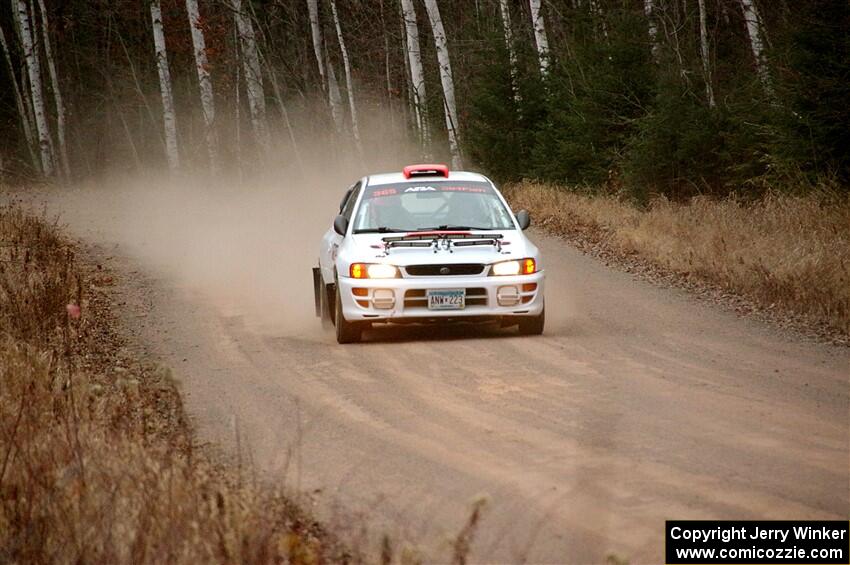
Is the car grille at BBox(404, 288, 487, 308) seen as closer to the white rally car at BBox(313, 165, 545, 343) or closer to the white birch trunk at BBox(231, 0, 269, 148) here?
the white rally car at BBox(313, 165, 545, 343)

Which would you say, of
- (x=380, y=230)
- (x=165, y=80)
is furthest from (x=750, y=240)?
(x=165, y=80)

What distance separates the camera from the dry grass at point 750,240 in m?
13.5

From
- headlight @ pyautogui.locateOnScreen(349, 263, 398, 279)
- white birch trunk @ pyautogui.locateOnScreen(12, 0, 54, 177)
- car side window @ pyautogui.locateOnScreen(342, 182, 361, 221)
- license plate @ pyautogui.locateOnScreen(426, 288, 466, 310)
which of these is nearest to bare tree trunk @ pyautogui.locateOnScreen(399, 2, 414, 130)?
white birch trunk @ pyautogui.locateOnScreen(12, 0, 54, 177)

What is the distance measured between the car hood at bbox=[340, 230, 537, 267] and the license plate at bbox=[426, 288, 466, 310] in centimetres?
30

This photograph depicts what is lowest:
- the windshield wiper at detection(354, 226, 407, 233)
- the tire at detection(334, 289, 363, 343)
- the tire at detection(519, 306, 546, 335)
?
the tire at detection(519, 306, 546, 335)

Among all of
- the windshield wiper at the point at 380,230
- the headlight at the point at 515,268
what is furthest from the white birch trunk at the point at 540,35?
the headlight at the point at 515,268

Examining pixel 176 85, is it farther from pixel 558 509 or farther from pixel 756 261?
pixel 558 509

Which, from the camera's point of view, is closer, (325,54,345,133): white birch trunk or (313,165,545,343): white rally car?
(313,165,545,343): white rally car

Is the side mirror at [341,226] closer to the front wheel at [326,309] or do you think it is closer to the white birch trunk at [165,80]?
the front wheel at [326,309]

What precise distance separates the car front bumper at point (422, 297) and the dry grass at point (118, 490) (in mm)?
2549

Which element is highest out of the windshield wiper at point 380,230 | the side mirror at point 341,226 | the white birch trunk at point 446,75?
the white birch trunk at point 446,75

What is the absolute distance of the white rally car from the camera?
11.9 m

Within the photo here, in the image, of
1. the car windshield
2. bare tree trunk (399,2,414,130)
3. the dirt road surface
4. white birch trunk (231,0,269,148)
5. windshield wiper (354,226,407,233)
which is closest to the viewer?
the dirt road surface

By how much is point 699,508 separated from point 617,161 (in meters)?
19.5
